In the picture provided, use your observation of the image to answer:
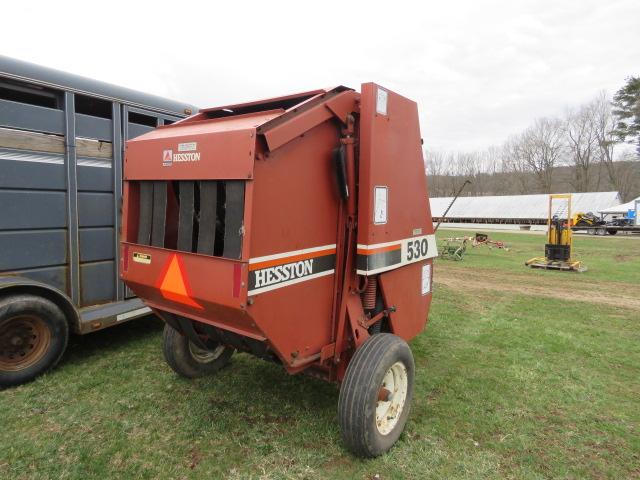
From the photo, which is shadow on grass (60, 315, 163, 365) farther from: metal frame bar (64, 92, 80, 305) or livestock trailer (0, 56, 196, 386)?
metal frame bar (64, 92, 80, 305)

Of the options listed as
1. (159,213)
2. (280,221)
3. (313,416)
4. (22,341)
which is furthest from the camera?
(22,341)

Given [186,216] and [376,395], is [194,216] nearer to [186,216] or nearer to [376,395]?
[186,216]

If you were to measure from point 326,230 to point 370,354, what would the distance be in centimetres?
90

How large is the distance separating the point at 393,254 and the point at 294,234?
3.20 feet

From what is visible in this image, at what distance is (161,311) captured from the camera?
308 centimetres

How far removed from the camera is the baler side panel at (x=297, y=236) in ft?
7.70

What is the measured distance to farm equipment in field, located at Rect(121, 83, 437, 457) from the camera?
2354mm

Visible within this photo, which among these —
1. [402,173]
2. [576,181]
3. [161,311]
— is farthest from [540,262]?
[576,181]

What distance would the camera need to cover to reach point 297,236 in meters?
2.58

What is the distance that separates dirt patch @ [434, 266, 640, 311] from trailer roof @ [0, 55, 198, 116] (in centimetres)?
678

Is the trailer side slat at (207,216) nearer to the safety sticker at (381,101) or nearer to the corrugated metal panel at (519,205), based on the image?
the safety sticker at (381,101)

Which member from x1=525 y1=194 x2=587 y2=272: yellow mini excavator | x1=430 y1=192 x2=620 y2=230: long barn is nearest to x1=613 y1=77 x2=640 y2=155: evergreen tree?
x1=430 y1=192 x2=620 y2=230: long barn

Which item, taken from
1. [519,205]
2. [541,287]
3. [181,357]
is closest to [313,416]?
[181,357]

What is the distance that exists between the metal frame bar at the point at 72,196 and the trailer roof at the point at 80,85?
0.13 m
